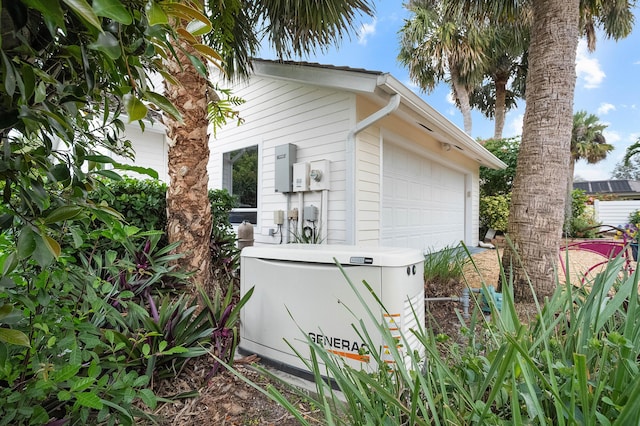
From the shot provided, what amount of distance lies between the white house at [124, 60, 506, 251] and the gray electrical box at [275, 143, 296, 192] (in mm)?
18

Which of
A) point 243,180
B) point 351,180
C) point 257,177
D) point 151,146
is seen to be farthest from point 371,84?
point 151,146

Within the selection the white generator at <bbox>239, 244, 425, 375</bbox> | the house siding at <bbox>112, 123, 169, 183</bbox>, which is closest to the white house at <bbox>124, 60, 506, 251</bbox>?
the house siding at <bbox>112, 123, 169, 183</bbox>

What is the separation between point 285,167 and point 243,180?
5.72 feet

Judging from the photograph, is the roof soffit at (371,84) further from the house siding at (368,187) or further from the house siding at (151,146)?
the house siding at (151,146)

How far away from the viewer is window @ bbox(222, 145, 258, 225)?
681 centimetres

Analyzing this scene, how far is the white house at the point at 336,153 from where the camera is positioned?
5.01m

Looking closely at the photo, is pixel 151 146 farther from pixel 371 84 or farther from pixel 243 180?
pixel 371 84

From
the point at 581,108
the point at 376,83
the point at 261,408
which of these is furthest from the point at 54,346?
the point at 581,108

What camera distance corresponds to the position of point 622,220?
16.0 m

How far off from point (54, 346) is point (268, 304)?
4.31 ft

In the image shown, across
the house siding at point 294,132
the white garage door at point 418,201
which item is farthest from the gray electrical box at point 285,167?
the white garage door at point 418,201

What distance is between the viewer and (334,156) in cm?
531

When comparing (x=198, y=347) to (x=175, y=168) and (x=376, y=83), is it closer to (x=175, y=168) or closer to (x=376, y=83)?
(x=175, y=168)

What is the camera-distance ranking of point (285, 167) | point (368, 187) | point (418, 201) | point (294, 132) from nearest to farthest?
Result: point (368, 187) → point (285, 167) → point (294, 132) → point (418, 201)
